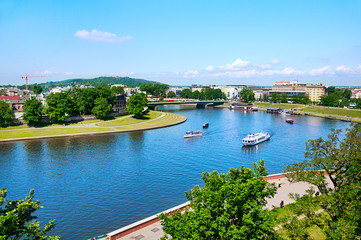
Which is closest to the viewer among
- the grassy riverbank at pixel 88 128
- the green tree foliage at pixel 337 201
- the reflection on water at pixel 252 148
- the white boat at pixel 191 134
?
the green tree foliage at pixel 337 201

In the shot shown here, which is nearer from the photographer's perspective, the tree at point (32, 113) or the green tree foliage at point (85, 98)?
the tree at point (32, 113)

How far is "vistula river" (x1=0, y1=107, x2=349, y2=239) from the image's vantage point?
43.3 m

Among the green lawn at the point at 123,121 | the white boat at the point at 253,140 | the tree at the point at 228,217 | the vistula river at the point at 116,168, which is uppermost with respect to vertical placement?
the tree at the point at 228,217

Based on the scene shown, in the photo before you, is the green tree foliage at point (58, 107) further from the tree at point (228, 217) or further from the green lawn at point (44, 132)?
the tree at point (228, 217)

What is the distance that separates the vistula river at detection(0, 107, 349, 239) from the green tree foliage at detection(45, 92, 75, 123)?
2087 centimetres

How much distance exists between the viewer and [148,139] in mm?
97812

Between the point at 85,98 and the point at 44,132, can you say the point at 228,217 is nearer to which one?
the point at 44,132

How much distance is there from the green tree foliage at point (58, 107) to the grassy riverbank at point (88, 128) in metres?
3.79

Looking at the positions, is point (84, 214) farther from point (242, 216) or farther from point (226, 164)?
point (226, 164)

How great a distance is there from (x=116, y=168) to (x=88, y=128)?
174 ft

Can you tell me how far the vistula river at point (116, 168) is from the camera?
43.3 m

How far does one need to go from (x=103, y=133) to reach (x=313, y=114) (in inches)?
5649

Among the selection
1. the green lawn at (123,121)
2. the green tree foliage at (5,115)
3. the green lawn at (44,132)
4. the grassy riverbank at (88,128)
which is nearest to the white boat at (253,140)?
the grassy riverbank at (88,128)

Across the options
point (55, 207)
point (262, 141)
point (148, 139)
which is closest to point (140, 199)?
point (55, 207)
